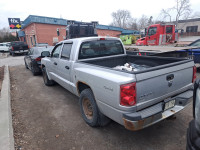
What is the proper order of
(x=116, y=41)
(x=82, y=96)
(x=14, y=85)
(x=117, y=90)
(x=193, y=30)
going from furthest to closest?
(x=193, y=30)
(x=14, y=85)
(x=116, y=41)
(x=82, y=96)
(x=117, y=90)

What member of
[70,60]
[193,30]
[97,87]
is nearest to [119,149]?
[97,87]

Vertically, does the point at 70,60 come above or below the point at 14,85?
above

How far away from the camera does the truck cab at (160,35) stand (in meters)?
11.0

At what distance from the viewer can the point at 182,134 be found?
2766mm

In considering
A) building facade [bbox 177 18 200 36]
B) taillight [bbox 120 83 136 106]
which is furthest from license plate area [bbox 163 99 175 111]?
building facade [bbox 177 18 200 36]

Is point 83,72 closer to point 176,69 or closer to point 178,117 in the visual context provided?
point 176,69

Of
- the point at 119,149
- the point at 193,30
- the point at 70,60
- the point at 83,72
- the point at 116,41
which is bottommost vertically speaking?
the point at 119,149

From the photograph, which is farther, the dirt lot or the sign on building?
the sign on building

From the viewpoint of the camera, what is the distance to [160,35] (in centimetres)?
1081

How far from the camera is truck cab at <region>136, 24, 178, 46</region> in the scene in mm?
10977

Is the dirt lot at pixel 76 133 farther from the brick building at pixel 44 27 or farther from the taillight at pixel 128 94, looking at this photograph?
the brick building at pixel 44 27

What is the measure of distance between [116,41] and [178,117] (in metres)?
2.56

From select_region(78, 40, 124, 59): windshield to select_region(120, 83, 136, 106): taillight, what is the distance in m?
1.77

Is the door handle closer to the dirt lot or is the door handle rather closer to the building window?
the dirt lot
